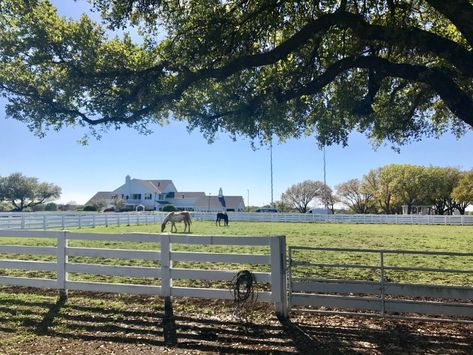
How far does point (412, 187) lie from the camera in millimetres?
66938

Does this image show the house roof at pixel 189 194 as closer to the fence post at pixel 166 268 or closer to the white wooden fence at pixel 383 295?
the fence post at pixel 166 268

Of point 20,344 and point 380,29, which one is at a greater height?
point 380,29

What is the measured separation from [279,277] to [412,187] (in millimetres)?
65815

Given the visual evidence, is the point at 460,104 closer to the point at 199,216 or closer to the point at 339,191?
the point at 199,216

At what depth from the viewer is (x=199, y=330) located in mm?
6273

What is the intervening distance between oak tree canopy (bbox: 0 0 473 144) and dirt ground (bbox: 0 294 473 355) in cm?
405

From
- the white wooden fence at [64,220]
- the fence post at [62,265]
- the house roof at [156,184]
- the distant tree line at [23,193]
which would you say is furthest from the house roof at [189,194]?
the fence post at [62,265]

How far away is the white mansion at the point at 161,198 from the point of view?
8556 centimetres

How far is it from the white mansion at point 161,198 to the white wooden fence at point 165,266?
70.9 metres

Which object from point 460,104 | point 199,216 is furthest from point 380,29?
point 199,216

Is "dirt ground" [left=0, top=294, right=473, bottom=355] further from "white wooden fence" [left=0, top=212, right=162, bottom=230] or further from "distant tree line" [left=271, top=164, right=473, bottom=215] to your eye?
"distant tree line" [left=271, top=164, right=473, bottom=215]

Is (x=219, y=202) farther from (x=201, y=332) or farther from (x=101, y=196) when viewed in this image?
(x=201, y=332)

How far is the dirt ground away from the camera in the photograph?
218 inches

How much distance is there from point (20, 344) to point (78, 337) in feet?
2.38
